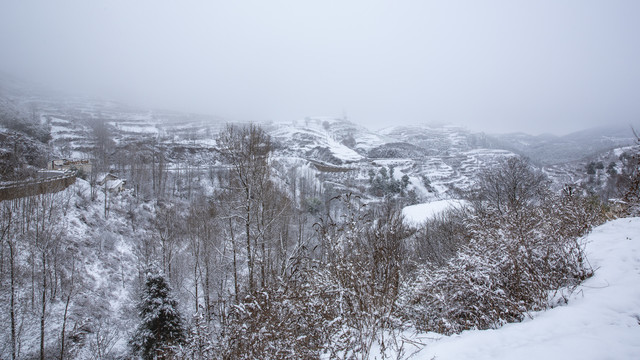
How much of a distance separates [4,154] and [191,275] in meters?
21.7

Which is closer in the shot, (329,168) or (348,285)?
(348,285)

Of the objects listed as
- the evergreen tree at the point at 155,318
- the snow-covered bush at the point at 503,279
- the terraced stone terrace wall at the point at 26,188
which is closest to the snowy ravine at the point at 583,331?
the snow-covered bush at the point at 503,279

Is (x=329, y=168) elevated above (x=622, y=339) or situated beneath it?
situated beneath

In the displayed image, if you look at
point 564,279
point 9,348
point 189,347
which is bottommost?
point 9,348

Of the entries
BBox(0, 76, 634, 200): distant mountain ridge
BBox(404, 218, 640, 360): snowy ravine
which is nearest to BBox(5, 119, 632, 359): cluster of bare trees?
BBox(404, 218, 640, 360): snowy ravine

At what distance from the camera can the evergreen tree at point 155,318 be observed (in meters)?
11.1

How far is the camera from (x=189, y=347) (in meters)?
4.92

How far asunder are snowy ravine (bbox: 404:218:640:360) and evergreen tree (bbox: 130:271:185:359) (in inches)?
464

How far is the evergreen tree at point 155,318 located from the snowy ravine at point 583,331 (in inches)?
464

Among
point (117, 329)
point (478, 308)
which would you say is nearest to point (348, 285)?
point (478, 308)

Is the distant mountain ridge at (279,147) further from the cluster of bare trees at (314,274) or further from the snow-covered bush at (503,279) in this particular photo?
the snow-covered bush at (503,279)

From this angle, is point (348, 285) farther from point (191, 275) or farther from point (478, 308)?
point (191, 275)

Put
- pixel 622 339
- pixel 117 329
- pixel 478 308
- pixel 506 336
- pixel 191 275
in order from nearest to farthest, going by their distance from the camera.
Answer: pixel 622 339 → pixel 506 336 → pixel 478 308 → pixel 117 329 → pixel 191 275

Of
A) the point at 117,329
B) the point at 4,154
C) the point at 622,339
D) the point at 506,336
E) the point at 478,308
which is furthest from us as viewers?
the point at 4,154
